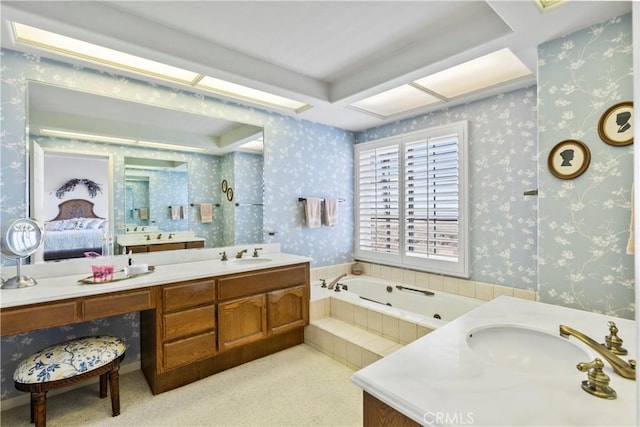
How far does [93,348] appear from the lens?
6.16ft

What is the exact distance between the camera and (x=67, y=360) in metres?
1.76

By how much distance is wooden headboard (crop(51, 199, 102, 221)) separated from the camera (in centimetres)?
222

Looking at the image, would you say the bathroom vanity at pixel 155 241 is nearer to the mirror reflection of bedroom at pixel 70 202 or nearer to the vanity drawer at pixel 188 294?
the mirror reflection of bedroom at pixel 70 202

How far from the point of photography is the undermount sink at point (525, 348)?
119 centimetres

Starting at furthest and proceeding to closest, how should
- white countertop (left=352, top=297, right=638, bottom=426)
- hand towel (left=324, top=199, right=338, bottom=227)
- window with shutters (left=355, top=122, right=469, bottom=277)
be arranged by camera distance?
hand towel (left=324, top=199, right=338, bottom=227) < window with shutters (left=355, top=122, right=469, bottom=277) < white countertop (left=352, top=297, right=638, bottom=426)

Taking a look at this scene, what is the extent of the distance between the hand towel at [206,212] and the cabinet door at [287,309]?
1030mm

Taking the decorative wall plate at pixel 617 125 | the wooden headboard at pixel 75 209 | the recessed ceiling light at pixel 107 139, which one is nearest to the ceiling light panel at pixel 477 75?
the decorative wall plate at pixel 617 125

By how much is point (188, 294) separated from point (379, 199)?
8.59 feet

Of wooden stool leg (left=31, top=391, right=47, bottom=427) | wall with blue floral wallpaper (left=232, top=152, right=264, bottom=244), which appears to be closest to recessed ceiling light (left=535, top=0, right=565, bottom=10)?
wall with blue floral wallpaper (left=232, top=152, right=264, bottom=244)

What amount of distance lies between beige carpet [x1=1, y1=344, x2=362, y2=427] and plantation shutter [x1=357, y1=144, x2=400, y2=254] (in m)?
1.83

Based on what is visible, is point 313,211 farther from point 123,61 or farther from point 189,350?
point 123,61

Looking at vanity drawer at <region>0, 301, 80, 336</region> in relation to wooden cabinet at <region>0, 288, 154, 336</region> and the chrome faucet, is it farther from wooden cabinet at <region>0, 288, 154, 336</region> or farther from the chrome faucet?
the chrome faucet

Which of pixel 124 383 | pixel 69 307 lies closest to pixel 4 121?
pixel 69 307

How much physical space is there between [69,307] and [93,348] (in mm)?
337
